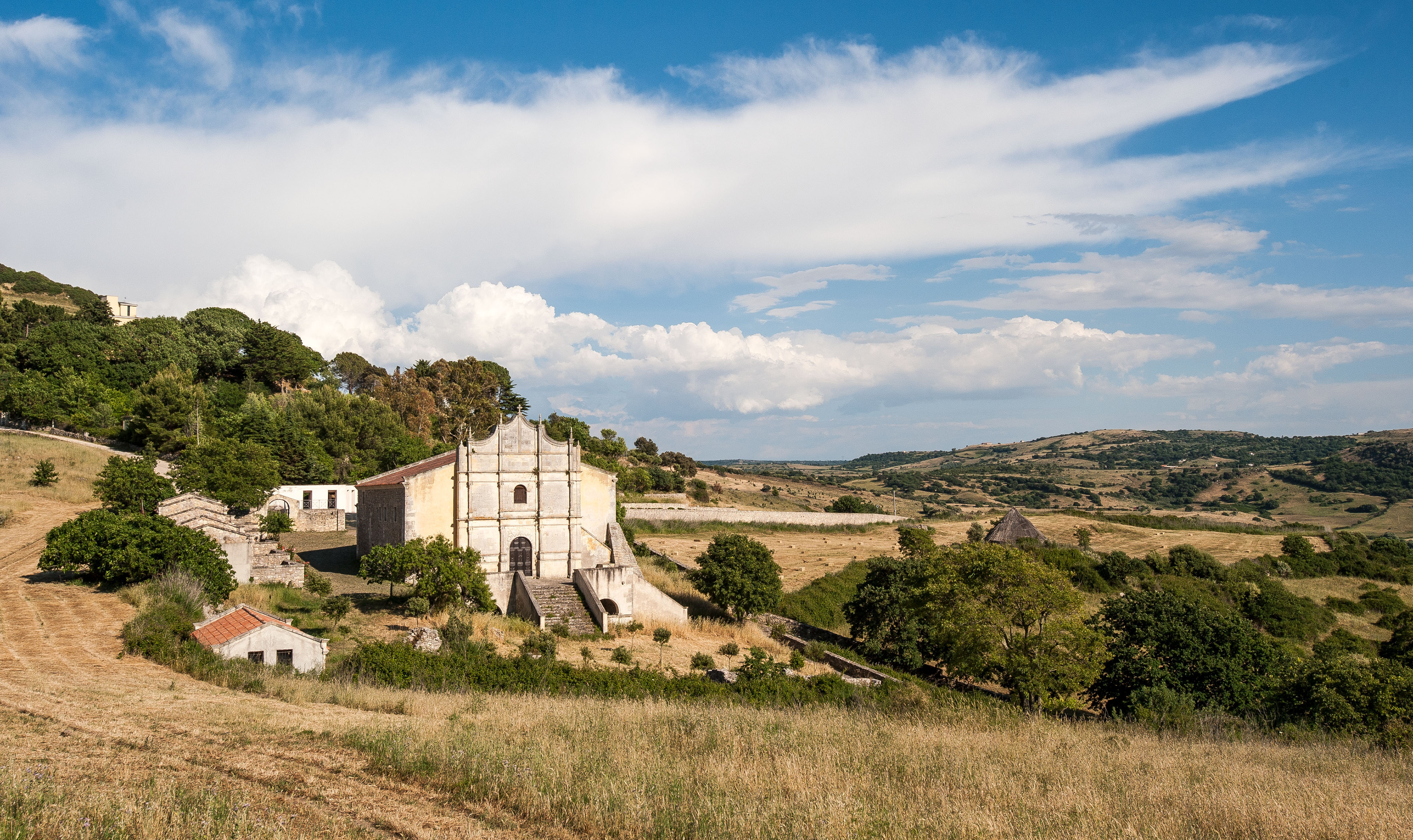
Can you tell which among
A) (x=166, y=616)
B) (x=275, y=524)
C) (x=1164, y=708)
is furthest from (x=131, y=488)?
(x=1164, y=708)

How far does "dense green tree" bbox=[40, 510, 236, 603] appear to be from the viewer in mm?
24875

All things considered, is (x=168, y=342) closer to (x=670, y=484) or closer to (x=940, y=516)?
(x=670, y=484)

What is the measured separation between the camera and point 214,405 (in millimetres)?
68750

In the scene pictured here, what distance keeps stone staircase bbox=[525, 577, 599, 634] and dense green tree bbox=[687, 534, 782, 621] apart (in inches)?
234

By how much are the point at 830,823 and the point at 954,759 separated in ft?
12.1

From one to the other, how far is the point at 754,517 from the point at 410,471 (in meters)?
34.4

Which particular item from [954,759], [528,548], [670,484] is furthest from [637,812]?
[670,484]

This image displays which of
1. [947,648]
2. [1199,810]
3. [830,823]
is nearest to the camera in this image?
[830,823]

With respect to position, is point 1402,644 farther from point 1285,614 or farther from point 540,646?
point 540,646

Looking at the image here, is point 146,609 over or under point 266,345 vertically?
under

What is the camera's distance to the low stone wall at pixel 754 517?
2435 inches

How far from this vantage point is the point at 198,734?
1102 cm

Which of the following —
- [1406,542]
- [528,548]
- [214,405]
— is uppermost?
[214,405]

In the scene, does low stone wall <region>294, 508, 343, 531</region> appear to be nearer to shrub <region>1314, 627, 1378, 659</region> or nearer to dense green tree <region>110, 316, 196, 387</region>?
dense green tree <region>110, 316, 196, 387</region>
